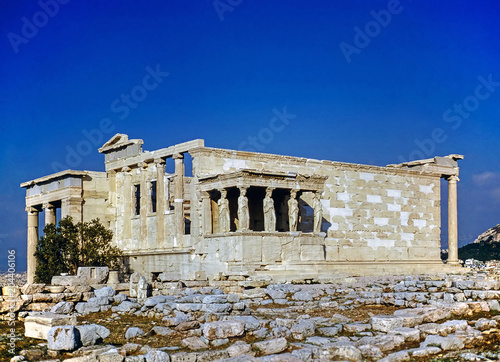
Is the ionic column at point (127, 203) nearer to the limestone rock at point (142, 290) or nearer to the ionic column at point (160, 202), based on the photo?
the ionic column at point (160, 202)

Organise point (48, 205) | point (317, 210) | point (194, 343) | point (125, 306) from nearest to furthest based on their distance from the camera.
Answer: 1. point (194, 343)
2. point (125, 306)
3. point (317, 210)
4. point (48, 205)

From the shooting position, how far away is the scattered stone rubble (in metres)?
10.6

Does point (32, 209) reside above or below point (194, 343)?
above

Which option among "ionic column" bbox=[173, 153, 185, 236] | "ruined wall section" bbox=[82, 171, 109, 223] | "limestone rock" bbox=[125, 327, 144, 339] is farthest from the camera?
"ruined wall section" bbox=[82, 171, 109, 223]

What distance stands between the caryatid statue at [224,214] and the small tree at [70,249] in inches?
235

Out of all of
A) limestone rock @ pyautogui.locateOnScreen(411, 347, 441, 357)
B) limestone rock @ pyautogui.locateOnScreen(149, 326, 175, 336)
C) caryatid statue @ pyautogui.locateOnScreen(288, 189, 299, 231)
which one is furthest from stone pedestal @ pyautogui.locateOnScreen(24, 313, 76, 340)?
caryatid statue @ pyautogui.locateOnScreen(288, 189, 299, 231)

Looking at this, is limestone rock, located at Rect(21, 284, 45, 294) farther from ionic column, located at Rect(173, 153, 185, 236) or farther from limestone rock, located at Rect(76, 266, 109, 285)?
ionic column, located at Rect(173, 153, 185, 236)

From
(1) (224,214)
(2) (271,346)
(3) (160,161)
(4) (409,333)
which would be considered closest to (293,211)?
(1) (224,214)

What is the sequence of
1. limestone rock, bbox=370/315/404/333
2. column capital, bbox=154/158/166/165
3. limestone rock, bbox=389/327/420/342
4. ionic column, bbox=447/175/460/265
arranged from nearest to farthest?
limestone rock, bbox=389/327/420/342 < limestone rock, bbox=370/315/404/333 < column capital, bbox=154/158/166/165 < ionic column, bbox=447/175/460/265

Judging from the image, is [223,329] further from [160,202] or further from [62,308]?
[160,202]

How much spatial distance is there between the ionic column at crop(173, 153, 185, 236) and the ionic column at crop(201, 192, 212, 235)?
6.31 ft

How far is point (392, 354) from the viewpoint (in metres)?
10.3

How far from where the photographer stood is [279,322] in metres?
12.5

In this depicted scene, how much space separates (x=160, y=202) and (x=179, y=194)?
1.23 metres
